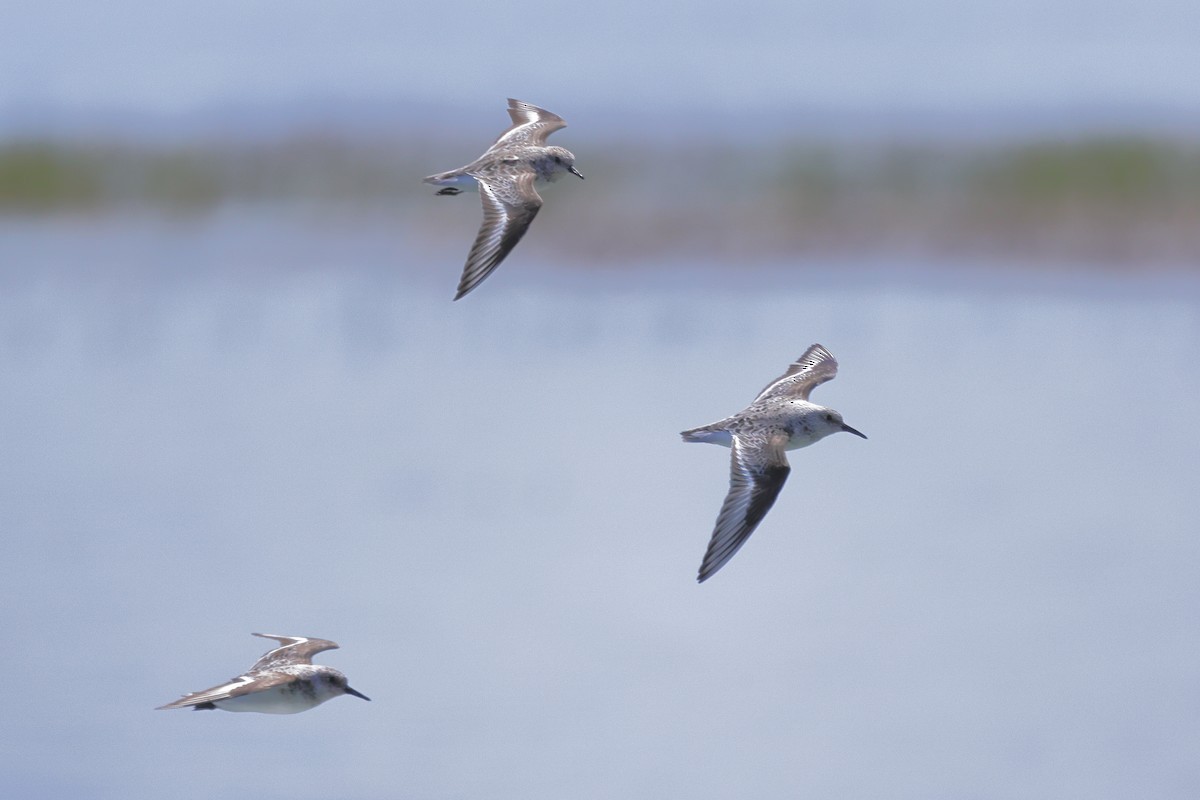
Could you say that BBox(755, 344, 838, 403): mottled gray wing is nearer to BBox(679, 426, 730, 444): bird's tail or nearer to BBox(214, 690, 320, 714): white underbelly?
BBox(679, 426, 730, 444): bird's tail

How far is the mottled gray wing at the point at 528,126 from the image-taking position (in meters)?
12.9

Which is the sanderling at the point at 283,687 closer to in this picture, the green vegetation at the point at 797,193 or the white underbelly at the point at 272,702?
the white underbelly at the point at 272,702

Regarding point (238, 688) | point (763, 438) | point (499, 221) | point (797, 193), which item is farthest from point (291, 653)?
point (797, 193)

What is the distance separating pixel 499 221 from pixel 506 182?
699mm

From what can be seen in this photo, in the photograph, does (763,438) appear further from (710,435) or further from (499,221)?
(499,221)

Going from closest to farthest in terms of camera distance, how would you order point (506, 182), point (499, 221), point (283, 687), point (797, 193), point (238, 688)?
point (238, 688) < point (283, 687) < point (499, 221) < point (506, 182) < point (797, 193)

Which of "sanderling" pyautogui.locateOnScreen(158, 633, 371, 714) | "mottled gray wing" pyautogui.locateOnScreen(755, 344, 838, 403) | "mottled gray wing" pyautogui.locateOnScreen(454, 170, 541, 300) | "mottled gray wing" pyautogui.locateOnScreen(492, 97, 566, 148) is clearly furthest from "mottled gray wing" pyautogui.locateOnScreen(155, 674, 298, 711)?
"mottled gray wing" pyautogui.locateOnScreen(492, 97, 566, 148)

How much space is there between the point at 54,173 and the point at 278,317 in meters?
8.04

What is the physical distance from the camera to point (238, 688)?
34.3 feet

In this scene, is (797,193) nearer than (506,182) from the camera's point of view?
No

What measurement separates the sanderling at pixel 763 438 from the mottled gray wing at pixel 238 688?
215 centimetres

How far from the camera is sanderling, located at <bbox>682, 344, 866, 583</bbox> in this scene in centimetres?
1050

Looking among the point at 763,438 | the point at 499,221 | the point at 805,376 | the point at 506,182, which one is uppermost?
the point at 506,182

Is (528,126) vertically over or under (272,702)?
over
